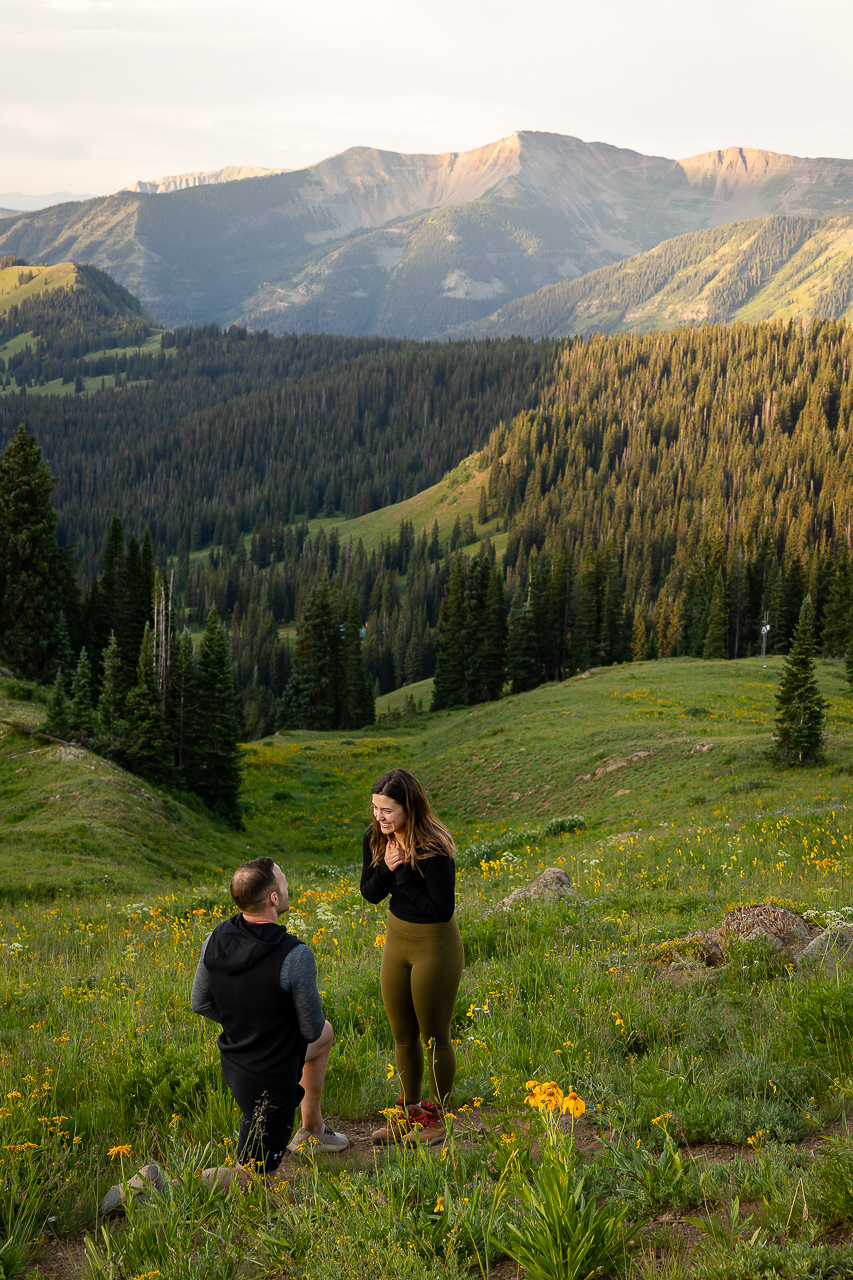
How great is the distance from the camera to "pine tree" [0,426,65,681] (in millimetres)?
42375

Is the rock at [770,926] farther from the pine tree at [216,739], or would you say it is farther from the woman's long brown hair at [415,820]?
the pine tree at [216,739]

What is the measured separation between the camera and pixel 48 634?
142ft

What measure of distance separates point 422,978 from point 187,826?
959 inches

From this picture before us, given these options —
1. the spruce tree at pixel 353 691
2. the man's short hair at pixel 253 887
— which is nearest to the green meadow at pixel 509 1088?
the man's short hair at pixel 253 887

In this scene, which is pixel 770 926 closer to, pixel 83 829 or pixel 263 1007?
pixel 263 1007

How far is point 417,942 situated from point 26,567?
4386 centimetres

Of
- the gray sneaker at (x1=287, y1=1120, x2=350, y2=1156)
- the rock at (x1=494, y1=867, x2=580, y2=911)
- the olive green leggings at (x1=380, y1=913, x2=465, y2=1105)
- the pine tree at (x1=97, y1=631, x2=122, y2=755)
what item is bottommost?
the pine tree at (x1=97, y1=631, x2=122, y2=755)

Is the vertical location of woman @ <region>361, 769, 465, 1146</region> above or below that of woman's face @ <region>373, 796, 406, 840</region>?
below

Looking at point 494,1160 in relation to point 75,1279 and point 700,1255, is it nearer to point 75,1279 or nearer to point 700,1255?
point 700,1255

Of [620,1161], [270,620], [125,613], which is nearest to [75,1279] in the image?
[620,1161]

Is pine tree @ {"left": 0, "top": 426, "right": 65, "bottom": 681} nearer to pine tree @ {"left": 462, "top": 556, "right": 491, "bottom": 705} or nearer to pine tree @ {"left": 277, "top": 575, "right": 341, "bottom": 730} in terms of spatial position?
pine tree @ {"left": 277, "top": 575, "right": 341, "bottom": 730}

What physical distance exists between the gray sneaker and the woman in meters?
0.25

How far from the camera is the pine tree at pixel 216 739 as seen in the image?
1417 inches

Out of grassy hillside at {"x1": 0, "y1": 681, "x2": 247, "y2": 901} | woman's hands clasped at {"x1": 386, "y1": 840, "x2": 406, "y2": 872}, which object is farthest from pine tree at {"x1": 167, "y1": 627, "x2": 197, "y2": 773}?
woman's hands clasped at {"x1": 386, "y1": 840, "x2": 406, "y2": 872}
